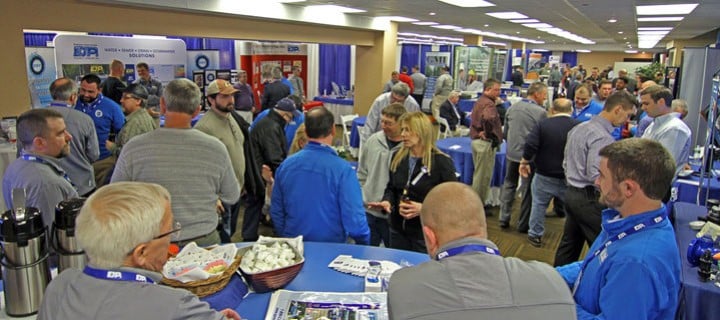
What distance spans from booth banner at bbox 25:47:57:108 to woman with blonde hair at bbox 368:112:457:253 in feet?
24.0

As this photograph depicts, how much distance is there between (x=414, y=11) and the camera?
802 centimetres

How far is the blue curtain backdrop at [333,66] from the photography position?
13477 mm

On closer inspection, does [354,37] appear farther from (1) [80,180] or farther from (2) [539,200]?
(1) [80,180]

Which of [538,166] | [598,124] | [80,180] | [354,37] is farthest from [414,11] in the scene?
[80,180]

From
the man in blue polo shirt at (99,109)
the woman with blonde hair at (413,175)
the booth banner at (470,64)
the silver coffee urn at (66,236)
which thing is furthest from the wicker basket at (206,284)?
the booth banner at (470,64)

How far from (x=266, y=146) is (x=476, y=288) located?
3157 millimetres

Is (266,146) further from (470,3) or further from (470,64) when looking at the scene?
(470,64)

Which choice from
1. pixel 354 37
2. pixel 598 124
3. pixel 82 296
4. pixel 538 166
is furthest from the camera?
pixel 354 37

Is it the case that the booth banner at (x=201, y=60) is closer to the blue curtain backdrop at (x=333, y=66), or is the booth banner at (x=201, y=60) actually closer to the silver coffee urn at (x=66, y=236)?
the blue curtain backdrop at (x=333, y=66)

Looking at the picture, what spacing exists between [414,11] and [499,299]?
7.43m

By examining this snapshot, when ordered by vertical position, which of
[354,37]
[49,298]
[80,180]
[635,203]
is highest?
[354,37]

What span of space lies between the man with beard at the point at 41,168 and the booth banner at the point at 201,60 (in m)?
8.70

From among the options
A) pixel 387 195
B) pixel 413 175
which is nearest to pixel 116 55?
pixel 387 195

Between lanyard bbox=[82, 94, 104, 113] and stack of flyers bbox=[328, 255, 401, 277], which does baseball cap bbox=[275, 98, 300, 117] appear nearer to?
lanyard bbox=[82, 94, 104, 113]
